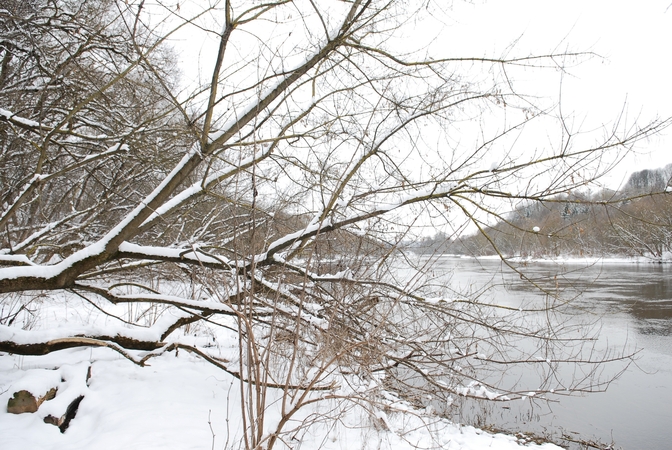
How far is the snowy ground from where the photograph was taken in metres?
3.02

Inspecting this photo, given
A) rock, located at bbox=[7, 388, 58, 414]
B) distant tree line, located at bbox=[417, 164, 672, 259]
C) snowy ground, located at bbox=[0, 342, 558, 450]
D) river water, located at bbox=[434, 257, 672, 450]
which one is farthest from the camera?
river water, located at bbox=[434, 257, 672, 450]

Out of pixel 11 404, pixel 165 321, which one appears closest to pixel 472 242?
pixel 165 321

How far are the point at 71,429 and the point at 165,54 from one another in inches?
168

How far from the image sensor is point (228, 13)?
2.90m

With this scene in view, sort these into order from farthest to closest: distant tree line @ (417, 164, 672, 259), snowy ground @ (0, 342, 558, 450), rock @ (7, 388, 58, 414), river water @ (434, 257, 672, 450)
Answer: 1. river water @ (434, 257, 672, 450)
2. rock @ (7, 388, 58, 414)
3. snowy ground @ (0, 342, 558, 450)
4. distant tree line @ (417, 164, 672, 259)

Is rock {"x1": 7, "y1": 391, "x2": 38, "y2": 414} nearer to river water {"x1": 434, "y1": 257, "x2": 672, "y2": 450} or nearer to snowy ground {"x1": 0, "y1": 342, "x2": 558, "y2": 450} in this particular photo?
snowy ground {"x1": 0, "y1": 342, "x2": 558, "y2": 450}

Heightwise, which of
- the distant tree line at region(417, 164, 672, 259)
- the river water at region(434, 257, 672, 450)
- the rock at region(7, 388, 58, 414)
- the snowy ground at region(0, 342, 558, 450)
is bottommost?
the river water at region(434, 257, 672, 450)

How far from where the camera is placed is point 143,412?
349cm

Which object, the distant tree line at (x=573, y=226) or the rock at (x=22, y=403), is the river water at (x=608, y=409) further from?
the rock at (x=22, y=403)

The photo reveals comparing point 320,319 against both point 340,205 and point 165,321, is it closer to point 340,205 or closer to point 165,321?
point 340,205

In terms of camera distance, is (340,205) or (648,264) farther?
(648,264)

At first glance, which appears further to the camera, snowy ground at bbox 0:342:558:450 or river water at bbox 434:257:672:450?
river water at bbox 434:257:672:450

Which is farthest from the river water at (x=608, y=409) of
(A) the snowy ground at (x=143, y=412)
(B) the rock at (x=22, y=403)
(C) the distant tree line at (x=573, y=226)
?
(B) the rock at (x=22, y=403)

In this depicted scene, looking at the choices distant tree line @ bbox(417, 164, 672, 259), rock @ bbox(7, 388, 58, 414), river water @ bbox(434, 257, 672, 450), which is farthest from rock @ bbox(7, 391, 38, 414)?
river water @ bbox(434, 257, 672, 450)
